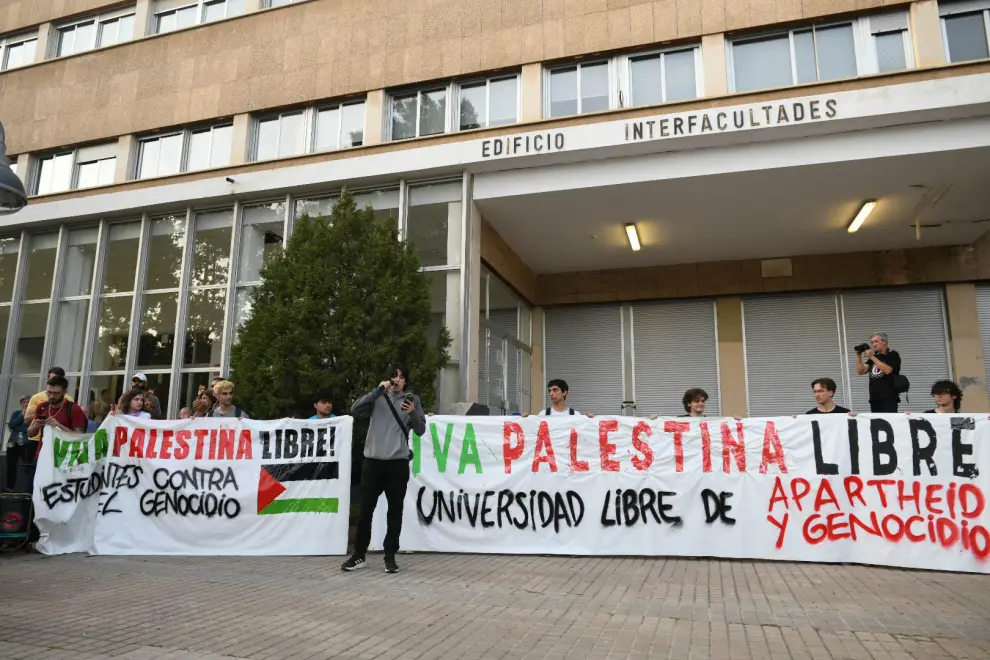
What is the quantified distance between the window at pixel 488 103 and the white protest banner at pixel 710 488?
22.9 ft

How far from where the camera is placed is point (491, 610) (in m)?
5.37

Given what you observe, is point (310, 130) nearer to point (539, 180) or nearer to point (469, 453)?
point (539, 180)

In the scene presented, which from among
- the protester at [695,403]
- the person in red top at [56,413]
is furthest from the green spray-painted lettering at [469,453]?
the person in red top at [56,413]

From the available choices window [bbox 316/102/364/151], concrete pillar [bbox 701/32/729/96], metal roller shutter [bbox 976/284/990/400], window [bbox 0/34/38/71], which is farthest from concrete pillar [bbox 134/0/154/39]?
metal roller shutter [bbox 976/284/990/400]

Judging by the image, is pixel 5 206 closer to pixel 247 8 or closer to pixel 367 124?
pixel 367 124

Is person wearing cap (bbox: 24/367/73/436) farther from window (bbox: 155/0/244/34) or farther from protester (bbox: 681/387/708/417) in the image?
window (bbox: 155/0/244/34)

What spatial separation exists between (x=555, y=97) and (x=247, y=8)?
295 inches

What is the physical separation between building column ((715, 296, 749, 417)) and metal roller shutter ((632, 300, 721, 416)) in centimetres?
15

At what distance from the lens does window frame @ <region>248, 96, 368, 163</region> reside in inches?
555

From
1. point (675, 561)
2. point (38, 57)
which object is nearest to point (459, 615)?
point (675, 561)

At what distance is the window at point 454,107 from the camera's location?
43.7 feet

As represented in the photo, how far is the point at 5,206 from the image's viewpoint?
740cm

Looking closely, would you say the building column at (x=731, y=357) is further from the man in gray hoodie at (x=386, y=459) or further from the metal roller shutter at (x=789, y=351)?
the man in gray hoodie at (x=386, y=459)

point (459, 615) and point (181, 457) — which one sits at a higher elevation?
point (181, 457)
